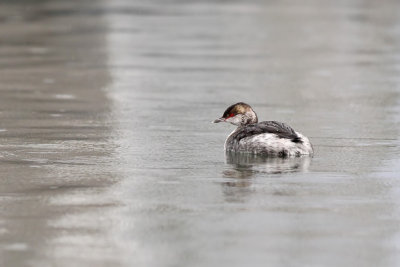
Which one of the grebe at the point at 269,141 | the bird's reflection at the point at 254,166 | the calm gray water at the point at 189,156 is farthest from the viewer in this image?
the grebe at the point at 269,141

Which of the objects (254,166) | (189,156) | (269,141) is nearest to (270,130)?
(269,141)

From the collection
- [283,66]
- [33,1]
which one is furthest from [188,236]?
[33,1]

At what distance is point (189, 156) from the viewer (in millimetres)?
12523

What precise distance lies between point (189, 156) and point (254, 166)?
2.85ft

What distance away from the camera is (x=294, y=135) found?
40.9 feet

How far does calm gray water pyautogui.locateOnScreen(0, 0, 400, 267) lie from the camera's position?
8.56m

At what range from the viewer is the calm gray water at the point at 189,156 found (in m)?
8.56

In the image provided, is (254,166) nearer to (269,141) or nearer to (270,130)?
(269,141)

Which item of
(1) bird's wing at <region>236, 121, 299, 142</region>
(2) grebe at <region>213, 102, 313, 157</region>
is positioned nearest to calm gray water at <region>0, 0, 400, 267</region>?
(2) grebe at <region>213, 102, 313, 157</region>

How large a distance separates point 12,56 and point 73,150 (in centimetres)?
1176

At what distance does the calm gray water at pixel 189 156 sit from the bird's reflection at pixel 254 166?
28 millimetres

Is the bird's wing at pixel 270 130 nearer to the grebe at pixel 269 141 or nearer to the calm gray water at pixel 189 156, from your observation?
the grebe at pixel 269 141

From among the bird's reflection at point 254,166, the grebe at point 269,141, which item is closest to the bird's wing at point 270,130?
the grebe at point 269,141

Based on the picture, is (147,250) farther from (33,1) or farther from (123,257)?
(33,1)
